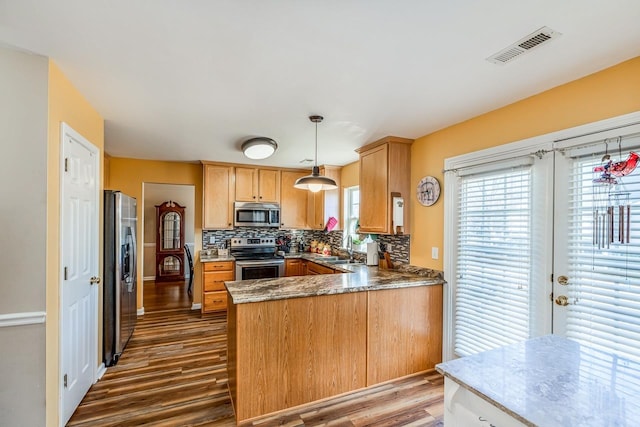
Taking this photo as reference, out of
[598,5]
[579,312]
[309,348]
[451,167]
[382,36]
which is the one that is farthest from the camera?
[451,167]

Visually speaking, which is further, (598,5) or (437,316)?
(437,316)

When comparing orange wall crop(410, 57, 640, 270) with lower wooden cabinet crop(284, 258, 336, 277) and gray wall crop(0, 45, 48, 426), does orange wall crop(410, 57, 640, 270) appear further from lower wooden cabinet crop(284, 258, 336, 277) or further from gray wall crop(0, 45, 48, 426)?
gray wall crop(0, 45, 48, 426)

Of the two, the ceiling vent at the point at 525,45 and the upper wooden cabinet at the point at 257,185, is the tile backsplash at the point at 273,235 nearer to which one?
the upper wooden cabinet at the point at 257,185

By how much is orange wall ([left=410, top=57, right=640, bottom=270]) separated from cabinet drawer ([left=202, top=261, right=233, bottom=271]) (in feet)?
9.06

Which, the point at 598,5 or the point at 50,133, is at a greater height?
the point at 598,5

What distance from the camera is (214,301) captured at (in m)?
4.49

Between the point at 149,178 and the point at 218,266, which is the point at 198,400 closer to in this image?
the point at 218,266

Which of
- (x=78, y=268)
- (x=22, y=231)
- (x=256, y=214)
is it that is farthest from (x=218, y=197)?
(x=22, y=231)

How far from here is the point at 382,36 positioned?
59.8 inches

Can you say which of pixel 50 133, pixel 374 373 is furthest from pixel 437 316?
pixel 50 133

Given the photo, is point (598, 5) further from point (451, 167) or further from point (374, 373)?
point (374, 373)

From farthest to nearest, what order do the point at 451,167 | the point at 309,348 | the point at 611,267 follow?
1. the point at 451,167
2. the point at 309,348
3. the point at 611,267

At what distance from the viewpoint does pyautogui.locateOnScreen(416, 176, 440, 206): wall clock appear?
299cm

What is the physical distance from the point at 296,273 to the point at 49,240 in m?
3.51
